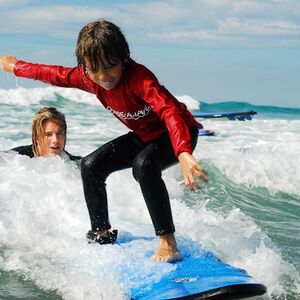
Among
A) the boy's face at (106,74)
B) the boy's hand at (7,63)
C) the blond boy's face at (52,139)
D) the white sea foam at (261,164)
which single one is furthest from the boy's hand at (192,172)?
the white sea foam at (261,164)

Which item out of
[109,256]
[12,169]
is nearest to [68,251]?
[109,256]

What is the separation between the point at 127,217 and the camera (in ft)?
15.9

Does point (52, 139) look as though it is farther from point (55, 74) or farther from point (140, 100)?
point (140, 100)

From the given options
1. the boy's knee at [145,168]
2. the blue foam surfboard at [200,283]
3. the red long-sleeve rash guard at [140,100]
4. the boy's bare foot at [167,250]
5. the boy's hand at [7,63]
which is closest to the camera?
the blue foam surfboard at [200,283]

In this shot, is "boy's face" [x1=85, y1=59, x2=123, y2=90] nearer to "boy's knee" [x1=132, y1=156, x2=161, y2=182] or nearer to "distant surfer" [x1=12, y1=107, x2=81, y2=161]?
"boy's knee" [x1=132, y1=156, x2=161, y2=182]

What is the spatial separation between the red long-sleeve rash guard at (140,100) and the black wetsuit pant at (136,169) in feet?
0.33

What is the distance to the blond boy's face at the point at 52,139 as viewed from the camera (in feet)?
19.9

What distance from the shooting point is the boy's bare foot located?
362cm

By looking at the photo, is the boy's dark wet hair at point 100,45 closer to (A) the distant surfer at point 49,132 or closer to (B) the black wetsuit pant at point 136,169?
(B) the black wetsuit pant at point 136,169

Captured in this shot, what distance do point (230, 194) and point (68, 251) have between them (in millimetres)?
4281

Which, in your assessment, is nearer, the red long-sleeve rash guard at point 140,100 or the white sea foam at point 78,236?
the red long-sleeve rash guard at point 140,100

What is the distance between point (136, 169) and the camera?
3.57 metres

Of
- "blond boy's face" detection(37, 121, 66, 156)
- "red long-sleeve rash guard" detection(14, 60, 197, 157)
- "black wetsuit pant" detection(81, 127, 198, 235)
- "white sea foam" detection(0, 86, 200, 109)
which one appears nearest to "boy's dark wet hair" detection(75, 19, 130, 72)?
"red long-sleeve rash guard" detection(14, 60, 197, 157)

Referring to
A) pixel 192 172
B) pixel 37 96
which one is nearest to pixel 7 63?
pixel 192 172
